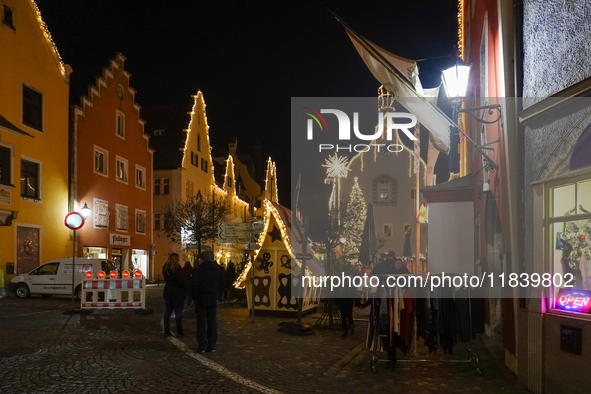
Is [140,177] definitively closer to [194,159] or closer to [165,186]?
[165,186]

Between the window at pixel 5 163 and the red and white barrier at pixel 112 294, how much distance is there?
9.43m

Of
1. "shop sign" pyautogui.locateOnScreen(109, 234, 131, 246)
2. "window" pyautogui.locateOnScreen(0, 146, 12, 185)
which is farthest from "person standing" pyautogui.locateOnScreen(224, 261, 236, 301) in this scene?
"shop sign" pyautogui.locateOnScreen(109, 234, 131, 246)

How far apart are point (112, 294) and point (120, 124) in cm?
2108

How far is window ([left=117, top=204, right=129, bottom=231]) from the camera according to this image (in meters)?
34.9

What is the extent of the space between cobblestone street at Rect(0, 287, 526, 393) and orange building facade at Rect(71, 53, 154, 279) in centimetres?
1864

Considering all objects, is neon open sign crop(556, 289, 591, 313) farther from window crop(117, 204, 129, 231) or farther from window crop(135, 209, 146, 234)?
window crop(135, 209, 146, 234)

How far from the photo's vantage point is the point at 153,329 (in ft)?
42.9

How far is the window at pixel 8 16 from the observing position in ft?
82.0

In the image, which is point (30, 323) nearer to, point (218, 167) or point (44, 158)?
point (44, 158)

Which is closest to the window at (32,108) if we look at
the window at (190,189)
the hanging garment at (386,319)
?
the window at (190,189)

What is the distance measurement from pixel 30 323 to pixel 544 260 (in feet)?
37.6

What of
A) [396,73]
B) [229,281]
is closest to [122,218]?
[229,281]

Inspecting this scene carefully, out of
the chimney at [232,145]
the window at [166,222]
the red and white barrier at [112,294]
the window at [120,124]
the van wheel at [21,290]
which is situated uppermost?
the chimney at [232,145]

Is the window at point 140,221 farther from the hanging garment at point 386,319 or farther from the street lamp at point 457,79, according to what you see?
the hanging garment at point 386,319
